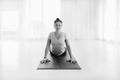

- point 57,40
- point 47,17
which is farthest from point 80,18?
point 57,40

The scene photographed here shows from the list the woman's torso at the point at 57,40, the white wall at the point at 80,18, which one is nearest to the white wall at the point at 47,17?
the white wall at the point at 80,18

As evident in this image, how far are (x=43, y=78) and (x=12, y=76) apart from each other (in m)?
0.38

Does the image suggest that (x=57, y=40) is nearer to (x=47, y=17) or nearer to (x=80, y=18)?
(x=47, y=17)

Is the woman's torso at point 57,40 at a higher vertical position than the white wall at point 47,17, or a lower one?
lower

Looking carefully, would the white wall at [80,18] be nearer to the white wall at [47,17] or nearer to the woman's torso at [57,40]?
the white wall at [47,17]

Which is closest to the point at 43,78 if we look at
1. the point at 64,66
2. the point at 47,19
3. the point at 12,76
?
the point at 12,76

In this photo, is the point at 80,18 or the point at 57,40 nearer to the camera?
the point at 57,40

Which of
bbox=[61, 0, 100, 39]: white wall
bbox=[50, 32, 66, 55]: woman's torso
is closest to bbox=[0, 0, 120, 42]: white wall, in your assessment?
bbox=[61, 0, 100, 39]: white wall

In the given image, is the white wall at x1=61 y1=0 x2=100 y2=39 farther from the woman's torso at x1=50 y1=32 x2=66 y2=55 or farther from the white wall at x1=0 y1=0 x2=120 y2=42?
the woman's torso at x1=50 y1=32 x2=66 y2=55

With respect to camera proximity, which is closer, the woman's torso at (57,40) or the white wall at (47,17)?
the woman's torso at (57,40)

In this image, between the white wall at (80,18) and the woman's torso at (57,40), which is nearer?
the woman's torso at (57,40)

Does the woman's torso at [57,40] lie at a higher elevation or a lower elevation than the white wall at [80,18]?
lower

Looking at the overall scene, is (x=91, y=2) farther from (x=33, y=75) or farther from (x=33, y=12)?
(x=33, y=75)

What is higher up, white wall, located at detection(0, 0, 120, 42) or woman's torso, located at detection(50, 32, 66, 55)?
white wall, located at detection(0, 0, 120, 42)
